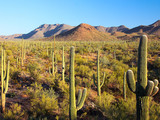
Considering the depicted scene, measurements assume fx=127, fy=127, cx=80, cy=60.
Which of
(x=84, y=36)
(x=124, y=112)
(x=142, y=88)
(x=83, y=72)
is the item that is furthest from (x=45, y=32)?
(x=142, y=88)

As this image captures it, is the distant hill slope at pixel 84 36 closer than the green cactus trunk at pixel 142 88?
No

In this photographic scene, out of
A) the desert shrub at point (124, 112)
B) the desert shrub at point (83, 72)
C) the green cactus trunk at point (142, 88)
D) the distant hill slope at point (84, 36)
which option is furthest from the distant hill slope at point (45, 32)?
the green cactus trunk at point (142, 88)

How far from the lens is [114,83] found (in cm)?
1105

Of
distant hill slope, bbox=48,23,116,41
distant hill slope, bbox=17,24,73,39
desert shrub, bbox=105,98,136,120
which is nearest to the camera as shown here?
desert shrub, bbox=105,98,136,120

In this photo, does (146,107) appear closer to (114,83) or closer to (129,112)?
(129,112)

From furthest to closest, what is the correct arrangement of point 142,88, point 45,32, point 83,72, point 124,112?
point 45,32
point 83,72
point 124,112
point 142,88

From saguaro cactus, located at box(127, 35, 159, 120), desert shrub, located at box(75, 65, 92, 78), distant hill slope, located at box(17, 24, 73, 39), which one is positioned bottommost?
desert shrub, located at box(75, 65, 92, 78)

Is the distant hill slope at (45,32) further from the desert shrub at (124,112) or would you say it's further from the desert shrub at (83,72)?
the desert shrub at (124,112)

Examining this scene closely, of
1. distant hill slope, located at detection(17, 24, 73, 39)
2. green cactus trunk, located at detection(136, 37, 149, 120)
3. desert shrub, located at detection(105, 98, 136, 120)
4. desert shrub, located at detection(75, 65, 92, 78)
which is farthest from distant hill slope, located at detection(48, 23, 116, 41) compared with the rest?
distant hill slope, located at detection(17, 24, 73, 39)

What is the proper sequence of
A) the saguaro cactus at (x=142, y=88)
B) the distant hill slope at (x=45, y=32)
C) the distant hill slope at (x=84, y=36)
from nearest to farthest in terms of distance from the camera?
the saguaro cactus at (x=142, y=88)
the distant hill slope at (x=84, y=36)
the distant hill slope at (x=45, y=32)

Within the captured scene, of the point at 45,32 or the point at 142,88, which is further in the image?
the point at 45,32

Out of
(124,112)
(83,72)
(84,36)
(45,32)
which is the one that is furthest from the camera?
(45,32)

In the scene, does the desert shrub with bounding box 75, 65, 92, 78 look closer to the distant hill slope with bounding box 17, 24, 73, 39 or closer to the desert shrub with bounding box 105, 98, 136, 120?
the desert shrub with bounding box 105, 98, 136, 120

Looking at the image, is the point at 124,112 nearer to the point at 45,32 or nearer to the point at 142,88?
the point at 142,88
